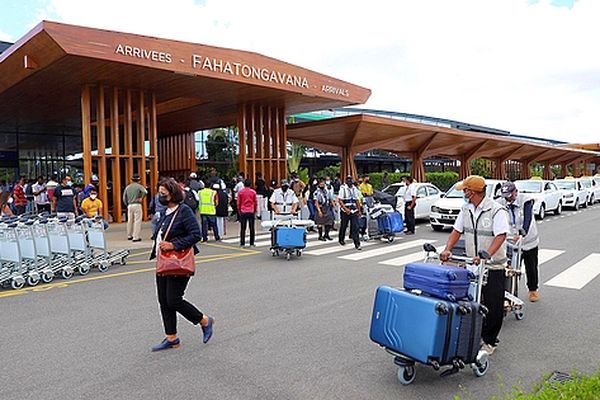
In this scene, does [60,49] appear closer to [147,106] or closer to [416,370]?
[147,106]

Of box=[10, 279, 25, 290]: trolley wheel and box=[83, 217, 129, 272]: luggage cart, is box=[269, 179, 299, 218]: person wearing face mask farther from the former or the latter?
box=[10, 279, 25, 290]: trolley wheel

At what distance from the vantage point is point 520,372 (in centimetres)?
472

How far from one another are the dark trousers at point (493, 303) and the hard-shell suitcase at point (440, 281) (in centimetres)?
54

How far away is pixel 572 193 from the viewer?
24172 mm

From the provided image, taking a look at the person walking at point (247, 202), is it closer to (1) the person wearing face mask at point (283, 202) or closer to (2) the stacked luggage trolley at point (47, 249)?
(1) the person wearing face mask at point (283, 202)

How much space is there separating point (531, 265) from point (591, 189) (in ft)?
78.8

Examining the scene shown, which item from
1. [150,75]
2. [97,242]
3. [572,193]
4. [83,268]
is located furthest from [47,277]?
[572,193]

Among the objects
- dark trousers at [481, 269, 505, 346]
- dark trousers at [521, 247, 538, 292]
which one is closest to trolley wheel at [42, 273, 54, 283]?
dark trousers at [481, 269, 505, 346]

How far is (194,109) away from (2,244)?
17667 mm

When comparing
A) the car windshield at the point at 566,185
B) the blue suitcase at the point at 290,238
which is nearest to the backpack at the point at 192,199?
the blue suitcase at the point at 290,238

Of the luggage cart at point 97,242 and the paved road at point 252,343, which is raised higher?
the luggage cart at point 97,242

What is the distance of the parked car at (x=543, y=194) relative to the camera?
20.0 m

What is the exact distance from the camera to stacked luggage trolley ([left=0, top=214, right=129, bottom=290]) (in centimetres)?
855

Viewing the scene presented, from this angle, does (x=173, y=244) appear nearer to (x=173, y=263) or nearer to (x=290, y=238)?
(x=173, y=263)
